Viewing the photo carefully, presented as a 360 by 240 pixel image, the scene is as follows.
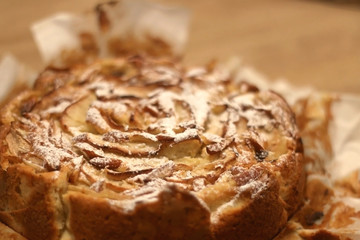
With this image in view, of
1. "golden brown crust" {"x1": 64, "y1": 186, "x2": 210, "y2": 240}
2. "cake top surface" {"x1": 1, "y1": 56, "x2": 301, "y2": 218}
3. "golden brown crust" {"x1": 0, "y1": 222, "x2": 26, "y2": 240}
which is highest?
"cake top surface" {"x1": 1, "y1": 56, "x2": 301, "y2": 218}

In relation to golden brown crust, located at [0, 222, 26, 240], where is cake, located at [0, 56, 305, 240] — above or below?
above

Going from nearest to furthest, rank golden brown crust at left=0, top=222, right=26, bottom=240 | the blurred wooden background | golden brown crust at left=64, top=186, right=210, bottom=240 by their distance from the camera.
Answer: golden brown crust at left=64, top=186, right=210, bottom=240, golden brown crust at left=0, top=222, right=26, bottom=240, the blurred wooden background

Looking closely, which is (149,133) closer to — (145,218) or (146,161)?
(146,161)

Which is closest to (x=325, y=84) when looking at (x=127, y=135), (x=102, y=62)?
(x=102, y=62)

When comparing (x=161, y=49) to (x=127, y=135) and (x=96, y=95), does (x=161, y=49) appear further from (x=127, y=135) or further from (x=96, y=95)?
(x=127, y=135)

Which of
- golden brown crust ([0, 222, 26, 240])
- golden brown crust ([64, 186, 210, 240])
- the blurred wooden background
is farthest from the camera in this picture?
the blurred wooden background

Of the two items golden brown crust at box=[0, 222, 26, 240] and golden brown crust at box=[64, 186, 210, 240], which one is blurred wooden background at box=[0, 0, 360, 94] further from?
golden brown crust at box=[64, 186, 210, 240]

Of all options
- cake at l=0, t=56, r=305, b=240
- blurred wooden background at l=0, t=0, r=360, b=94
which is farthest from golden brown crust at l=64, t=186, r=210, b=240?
blurred wooden background at l=0, t=0, r=360, b=94
